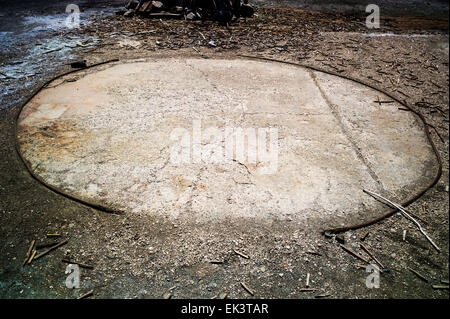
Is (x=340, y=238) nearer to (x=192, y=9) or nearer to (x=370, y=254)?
(x=370, y=254)

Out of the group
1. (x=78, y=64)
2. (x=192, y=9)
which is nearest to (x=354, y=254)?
(x=78, y=64)

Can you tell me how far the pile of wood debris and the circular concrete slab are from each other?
345 cm

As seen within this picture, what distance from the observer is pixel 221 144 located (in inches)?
112

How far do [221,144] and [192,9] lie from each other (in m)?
5.59

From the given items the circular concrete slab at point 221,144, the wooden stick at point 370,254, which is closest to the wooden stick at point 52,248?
the circular concrete slab at point 221,144

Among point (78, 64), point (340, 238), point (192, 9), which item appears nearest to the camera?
point (340, 238)

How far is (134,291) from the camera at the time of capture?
5.52 feet

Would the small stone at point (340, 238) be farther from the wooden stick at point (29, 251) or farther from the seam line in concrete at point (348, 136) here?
the wooden stick at point (29, 251)

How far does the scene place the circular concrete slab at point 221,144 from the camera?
231 centimetres

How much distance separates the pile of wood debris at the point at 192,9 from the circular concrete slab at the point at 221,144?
11.3ft

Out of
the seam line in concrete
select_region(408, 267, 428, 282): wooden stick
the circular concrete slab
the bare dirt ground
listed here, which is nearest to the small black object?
the circular concrete slab

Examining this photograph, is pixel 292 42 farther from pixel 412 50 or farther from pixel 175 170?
pixel 175 170
